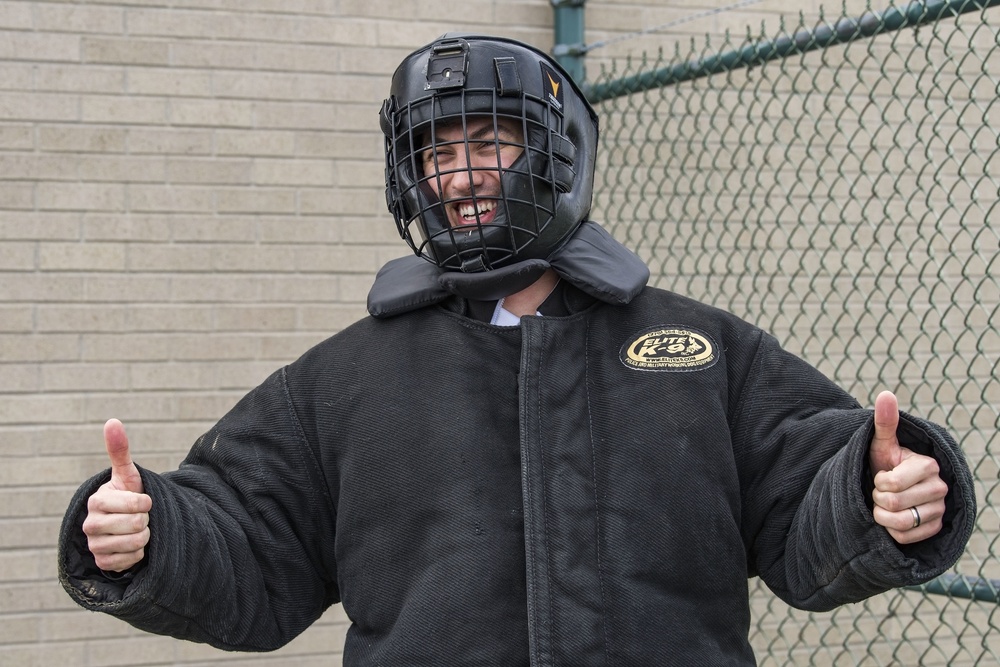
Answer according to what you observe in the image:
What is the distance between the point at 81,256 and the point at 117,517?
2533 millimetres

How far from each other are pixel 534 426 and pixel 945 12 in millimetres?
1848

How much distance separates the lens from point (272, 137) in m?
4.30

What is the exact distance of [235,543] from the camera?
7.00ft

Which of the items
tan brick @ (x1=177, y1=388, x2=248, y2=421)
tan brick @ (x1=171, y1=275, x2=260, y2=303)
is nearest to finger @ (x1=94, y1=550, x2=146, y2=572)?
tan brick @ (x1=177, y1=388, x2=248, y2=421)

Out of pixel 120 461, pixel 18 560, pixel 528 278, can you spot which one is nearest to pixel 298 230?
pixel 18 560

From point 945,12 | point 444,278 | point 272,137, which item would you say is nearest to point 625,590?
point 444,278

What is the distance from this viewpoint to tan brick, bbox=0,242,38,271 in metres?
4.04

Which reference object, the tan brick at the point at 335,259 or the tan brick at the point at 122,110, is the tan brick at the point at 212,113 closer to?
the tan brick at the point at 122,110

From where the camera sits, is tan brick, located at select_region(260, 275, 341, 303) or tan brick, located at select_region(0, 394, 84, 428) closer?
tan brick, located at select_region(0, 394, 84, 428)

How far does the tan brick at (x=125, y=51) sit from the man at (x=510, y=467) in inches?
85.2

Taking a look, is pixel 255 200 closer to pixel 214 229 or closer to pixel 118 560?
pixel 214 229

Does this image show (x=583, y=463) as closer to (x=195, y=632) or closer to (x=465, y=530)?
(x=465, y=530)

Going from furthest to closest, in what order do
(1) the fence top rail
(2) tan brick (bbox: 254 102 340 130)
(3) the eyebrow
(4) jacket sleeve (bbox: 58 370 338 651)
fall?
(2) tan brick (bbox: 254 102 340 130) < (1) the fence top rail < (3) the eyebrow < (4) jacket sleeve (bbox: 58 370 338 651)

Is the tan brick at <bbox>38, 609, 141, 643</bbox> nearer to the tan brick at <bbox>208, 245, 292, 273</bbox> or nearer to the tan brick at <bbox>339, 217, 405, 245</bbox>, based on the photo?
the tan brick at <bbox>208, 245, 292, 273</bbox>
